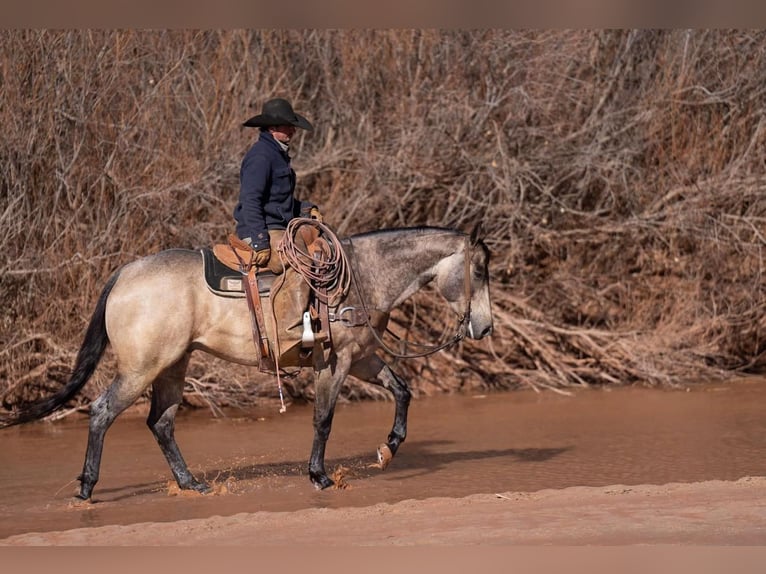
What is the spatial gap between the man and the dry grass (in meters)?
4.13

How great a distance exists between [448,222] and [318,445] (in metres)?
5.87

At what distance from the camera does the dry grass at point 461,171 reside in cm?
1253

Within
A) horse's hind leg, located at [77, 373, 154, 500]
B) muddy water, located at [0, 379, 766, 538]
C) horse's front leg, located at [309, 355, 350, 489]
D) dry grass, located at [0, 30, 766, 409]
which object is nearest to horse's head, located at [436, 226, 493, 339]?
horse's front leg, located at [309, 355, 350, 489]

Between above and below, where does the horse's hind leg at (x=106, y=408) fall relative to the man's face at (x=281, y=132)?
below

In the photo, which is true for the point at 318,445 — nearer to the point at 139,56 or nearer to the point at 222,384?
the point at 222,384

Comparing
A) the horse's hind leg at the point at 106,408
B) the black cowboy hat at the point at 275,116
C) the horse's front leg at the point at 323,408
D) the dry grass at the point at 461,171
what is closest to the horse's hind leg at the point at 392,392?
the horse's front leg at the point at 323,408

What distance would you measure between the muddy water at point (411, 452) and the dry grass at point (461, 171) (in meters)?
0.66

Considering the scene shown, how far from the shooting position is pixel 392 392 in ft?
29.8

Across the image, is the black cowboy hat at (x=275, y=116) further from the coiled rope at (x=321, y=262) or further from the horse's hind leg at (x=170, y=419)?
the horse's hind leg at (x=170, y=419)

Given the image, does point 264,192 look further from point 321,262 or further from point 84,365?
point 84,365

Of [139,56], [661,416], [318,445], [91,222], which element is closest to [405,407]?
[318,445]

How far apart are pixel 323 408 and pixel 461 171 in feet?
19.4

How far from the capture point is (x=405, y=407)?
8914 mm

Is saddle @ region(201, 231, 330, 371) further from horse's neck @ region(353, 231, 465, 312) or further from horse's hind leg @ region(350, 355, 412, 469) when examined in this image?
horse's hind leg @ region(350, 355, 412, 469)
